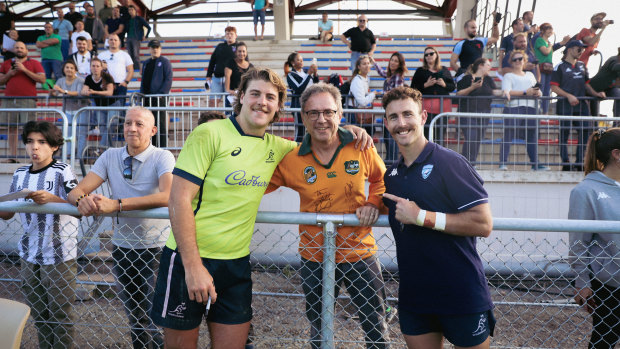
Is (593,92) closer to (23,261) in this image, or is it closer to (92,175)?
(92,175)

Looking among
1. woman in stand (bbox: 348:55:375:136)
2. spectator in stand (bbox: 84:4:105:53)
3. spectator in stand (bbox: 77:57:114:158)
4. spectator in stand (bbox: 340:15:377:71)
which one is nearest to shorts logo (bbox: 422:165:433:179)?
woman in stand (bbox: 348:55:375:136)

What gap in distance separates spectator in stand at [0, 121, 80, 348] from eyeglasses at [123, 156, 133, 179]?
1.56 feet

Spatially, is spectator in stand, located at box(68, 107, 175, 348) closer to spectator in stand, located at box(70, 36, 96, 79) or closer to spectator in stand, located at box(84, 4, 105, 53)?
spectator in stand, located at box(70, 36, 96, 79)

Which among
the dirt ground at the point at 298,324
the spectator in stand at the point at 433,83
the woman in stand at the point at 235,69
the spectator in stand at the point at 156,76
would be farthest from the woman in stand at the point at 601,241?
the spectator in stand at the point at 156,76

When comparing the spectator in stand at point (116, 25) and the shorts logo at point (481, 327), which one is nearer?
the shorts logo at point (481, 327)

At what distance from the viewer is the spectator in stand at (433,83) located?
687cm

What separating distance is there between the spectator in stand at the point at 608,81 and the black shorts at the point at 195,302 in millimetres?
7397

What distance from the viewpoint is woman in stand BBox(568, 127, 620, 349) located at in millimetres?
2760

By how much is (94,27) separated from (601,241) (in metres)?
14.5

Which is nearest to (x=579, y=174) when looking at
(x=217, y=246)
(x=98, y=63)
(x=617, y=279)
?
(x=617, y=279)

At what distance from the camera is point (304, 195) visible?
8.49ft

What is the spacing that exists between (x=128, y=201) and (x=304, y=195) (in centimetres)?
102

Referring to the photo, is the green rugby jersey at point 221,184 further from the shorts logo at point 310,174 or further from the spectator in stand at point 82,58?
the spectator in stand at point 82,58

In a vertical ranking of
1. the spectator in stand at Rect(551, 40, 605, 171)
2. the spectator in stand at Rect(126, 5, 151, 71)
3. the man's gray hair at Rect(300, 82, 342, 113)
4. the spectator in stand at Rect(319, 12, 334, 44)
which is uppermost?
the spectator in stand at Rect(319, 12, 334, 44)
